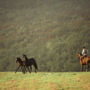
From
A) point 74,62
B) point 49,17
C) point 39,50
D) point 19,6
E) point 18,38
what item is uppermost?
point 19,6

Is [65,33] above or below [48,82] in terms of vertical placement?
above

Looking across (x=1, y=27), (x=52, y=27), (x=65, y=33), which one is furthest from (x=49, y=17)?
(x=1, y=27)

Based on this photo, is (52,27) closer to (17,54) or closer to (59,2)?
(59,2)

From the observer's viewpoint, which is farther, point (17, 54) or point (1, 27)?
point (1, 27)

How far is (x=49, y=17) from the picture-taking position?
1013 inches

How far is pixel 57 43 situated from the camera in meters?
23.4

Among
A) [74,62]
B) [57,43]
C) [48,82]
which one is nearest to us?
[48,82]

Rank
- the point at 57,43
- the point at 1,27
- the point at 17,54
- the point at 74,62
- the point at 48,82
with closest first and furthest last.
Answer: the point at 48,82 < the point at 74,62 < the point at 17,54 < the point at 57,43 < the point at 1,27

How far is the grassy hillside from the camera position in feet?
68.8

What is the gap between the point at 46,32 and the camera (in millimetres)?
24547

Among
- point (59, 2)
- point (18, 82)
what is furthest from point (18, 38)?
point (18, 82)

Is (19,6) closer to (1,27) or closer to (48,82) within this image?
(1,27)

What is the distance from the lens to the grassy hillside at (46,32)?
21.0 metres

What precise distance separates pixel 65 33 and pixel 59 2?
6.01m
